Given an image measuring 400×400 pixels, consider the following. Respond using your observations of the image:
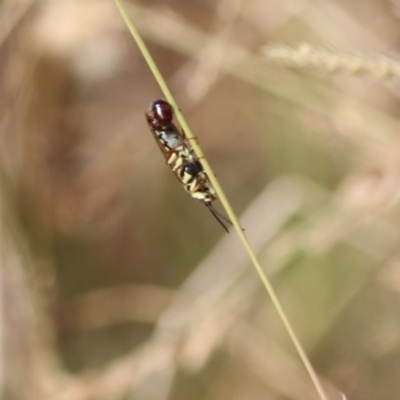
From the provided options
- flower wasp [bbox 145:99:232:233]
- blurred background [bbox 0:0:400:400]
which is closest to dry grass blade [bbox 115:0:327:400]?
flower wasp [bbox 145:99:232:233]

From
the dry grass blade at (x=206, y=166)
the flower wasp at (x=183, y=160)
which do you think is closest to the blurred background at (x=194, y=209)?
the flower wasp at (x=183, y=160)

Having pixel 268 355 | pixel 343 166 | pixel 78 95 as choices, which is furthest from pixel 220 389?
pixel 78 95

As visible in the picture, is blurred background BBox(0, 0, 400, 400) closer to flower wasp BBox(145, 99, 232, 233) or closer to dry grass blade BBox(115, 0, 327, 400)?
flower wasp BBox(145, 99, 232, 233)

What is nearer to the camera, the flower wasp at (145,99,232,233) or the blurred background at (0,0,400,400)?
the flower wasp at (145,99,232,233)

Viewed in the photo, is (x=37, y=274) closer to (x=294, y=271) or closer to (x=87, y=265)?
(x=87, y=265)

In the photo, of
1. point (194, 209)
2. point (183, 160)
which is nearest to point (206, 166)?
point (183, 160)

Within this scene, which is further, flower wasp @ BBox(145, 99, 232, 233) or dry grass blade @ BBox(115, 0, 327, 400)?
flower wasp @ BBox(145, 99, 232, 233)

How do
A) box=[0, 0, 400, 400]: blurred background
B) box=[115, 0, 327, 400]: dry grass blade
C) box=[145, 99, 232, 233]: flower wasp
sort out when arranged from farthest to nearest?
box=[0, 0, 400, 400]: blurred background → box=[145, 99, 232, 233]: flower wasp → box=[115, 0, 327, 400]: dry grass blade

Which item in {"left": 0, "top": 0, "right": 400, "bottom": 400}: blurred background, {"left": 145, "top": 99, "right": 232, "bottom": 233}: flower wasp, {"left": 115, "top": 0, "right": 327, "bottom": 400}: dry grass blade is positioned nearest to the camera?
{"left": 115, "top": 0, "right": 327, "bottom": 400}: dry grass blade

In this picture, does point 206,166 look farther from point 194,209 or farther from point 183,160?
point 194,209
